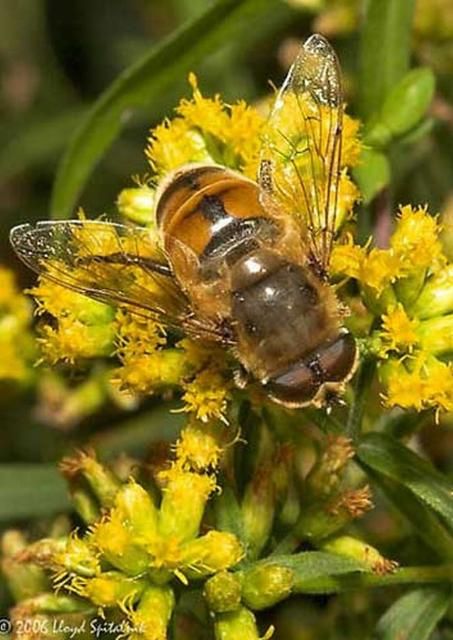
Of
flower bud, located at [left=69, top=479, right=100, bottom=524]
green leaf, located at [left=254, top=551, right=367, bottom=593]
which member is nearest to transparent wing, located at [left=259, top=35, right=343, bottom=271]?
green leaf, located at [left=254, top=551, right=367, bottom=593]

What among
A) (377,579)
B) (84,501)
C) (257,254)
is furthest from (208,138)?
(377,579)

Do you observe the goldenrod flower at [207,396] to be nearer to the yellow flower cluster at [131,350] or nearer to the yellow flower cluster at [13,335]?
the yellow flower cluster at [131,350]

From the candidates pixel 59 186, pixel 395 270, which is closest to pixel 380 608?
pixel 395 270

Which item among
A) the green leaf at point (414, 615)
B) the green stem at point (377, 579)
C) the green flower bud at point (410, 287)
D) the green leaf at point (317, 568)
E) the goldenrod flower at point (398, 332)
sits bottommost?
the green leaf at point (414, 615)

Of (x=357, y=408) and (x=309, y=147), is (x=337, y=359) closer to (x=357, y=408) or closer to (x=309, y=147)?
(x=357, y=408)

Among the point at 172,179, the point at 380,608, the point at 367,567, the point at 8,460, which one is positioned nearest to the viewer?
the point at 367,567

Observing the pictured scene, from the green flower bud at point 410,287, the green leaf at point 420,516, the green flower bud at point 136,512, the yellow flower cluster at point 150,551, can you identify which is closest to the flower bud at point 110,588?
the yellow flower cluster at point 150,551

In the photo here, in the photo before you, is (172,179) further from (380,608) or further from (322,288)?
(380,608)
